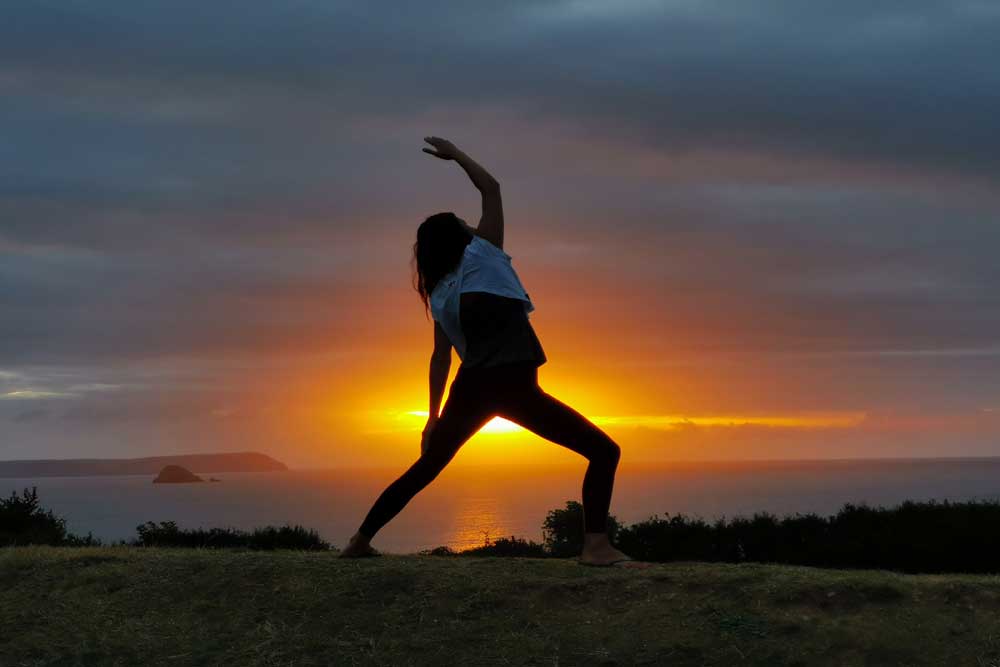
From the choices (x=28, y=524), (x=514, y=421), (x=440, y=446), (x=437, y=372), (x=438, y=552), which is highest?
(x=437, y=372)

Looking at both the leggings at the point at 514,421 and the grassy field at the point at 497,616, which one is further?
the leggings at the point at 514,421

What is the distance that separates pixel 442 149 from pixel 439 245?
79 centimetres

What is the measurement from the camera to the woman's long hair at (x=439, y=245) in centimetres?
839

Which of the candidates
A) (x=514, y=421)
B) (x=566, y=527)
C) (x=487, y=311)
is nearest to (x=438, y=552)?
(x=566, y=527)

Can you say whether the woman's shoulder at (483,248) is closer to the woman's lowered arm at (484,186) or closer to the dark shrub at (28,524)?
the woman's lowered arm at (484,186)

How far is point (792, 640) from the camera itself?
23.2 ft

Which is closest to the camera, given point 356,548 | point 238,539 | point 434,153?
point 434,153

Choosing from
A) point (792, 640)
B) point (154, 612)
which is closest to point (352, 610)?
point (154, 612)

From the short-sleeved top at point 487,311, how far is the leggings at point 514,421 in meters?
0.11

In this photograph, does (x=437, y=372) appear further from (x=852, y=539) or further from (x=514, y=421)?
(x=852, y=539)

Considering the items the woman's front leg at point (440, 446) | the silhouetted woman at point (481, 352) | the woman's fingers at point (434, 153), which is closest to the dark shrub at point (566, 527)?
the woman's front leg at point (440, 446)

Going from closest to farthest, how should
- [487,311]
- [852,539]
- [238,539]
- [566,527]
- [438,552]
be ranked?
[487,311] → [852,539] → [438,552] → [238,539] → [566,527]

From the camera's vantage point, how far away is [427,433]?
28.2ft

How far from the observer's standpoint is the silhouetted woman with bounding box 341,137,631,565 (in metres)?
8.19
